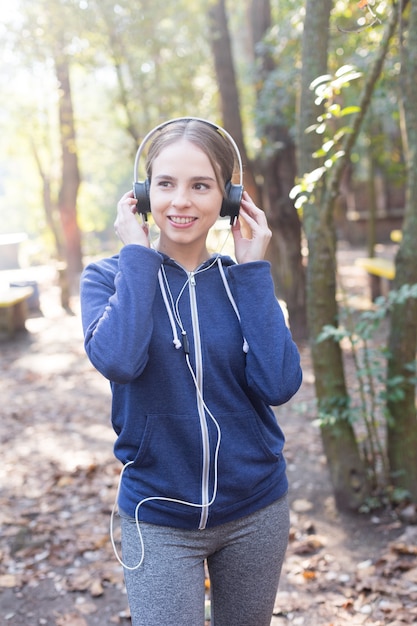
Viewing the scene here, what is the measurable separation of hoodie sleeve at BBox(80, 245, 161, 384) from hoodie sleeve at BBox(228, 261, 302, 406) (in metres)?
0.27

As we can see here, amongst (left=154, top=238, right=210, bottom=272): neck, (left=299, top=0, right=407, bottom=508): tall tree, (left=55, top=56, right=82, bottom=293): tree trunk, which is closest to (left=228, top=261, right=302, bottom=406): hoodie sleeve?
(left=154, top=238, right=210, bottom=272): neck

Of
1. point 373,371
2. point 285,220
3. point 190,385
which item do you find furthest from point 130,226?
point 285,220

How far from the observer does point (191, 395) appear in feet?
6.19

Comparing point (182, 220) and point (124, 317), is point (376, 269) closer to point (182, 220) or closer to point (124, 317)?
point (182, 220)

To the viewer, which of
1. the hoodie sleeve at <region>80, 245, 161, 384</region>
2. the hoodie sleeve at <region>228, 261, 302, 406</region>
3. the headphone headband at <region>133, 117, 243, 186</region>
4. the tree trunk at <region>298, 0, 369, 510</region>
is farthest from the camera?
the tree trunk at <region>298, 0, 369, 510</region>

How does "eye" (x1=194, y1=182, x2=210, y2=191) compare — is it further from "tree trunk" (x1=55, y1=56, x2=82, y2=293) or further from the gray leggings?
"tree trunk" (x1=55, y1=56, x2=82, y2=293)

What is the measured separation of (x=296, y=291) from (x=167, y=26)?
23.7 feet

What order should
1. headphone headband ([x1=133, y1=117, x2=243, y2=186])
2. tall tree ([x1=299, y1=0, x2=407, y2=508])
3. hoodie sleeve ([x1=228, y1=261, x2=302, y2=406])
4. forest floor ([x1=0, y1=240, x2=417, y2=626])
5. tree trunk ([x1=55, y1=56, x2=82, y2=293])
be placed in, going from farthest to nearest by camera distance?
1. tree trunk ([x1=55, y1=56, x2=82, y2=293])
2. tall tree ([x1=299, y1=0, x2=407, y2=508])
3. forest floor ([x1=0, y1=240, x2=417, y2=626])
4. headphone headband ([x1=133, y1=117, x2=243, y2=186])
5. hoodie sleeve ([x1=228, y1=261, x2=302, y2=406])

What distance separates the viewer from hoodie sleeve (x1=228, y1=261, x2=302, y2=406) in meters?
1.89

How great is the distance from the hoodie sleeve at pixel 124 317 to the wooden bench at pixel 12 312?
34.1 feet

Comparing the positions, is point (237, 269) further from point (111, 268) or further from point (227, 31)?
point (227, 31)

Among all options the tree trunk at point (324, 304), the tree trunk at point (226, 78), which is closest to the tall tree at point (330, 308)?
the tree trunk at point (324, 304)

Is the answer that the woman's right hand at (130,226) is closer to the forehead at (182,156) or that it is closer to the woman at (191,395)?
the woman at (191,395)

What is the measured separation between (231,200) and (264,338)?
1.47 feet
